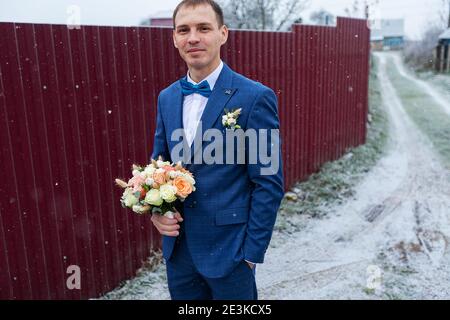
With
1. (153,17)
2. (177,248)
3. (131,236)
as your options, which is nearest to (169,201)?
(177,248)

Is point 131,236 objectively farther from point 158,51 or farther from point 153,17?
point 153,17

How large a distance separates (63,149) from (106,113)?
1.64 feet

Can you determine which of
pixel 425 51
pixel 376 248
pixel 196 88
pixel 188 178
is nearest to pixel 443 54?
pixel 425 51

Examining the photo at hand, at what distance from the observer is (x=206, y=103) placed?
2275 millimetres

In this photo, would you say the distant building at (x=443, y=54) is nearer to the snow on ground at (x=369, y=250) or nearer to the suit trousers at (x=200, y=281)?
the snow on ground at (x=369, y=250)

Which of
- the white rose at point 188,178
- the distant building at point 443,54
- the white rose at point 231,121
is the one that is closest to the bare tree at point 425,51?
the distant building at point 443,54

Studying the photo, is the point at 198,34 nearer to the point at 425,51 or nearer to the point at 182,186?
the point at 182,186

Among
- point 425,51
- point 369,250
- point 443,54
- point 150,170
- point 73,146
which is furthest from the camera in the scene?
point 425,51

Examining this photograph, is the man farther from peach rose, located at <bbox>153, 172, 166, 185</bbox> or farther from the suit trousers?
peach rose, located at <bbox>153, 172, 166, 185</bbox>

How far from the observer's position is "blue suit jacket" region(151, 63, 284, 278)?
220cm

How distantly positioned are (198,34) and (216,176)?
2.42 feet

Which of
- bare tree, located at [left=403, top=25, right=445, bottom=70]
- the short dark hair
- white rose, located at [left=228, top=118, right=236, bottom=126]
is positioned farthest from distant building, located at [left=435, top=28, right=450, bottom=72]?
white rose, located at [left=228, top=118, right=236, bottom=126]

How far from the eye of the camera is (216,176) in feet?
7.40

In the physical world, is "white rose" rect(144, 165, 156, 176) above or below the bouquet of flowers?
above
